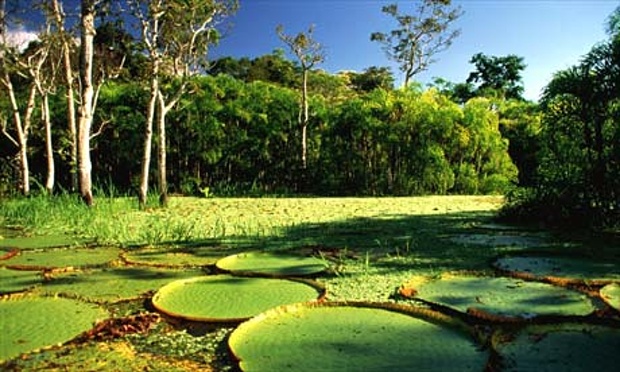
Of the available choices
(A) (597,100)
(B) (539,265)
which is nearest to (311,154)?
(A) (597,100)

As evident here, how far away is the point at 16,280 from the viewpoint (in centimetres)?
276

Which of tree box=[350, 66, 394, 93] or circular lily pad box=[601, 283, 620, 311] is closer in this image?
circular lily pad box=[601, 283, 620, 311]

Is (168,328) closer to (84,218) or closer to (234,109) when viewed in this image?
(84,218)

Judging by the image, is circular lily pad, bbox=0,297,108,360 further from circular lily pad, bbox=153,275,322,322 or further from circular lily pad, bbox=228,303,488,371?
circular lily pad, bbox=228,303,488,371

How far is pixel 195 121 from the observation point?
9836 mm

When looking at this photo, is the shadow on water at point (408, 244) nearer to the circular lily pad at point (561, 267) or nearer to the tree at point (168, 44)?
the circular lily pad at point (561, 267)

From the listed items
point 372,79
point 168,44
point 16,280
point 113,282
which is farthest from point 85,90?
point 372,79

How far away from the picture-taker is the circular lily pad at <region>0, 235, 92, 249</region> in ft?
12.6

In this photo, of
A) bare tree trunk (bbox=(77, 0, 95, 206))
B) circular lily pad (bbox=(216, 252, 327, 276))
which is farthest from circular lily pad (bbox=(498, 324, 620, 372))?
bare tree trunk (bbox=(77, 0, 95, 206))

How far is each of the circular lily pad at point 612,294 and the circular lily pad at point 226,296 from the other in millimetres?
1316

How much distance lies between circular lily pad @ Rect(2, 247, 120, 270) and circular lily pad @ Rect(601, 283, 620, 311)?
2.90m

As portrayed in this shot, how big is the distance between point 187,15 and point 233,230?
392 centimetres

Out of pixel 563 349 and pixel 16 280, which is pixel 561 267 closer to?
pixel 563 349

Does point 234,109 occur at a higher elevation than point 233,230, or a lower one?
higher
